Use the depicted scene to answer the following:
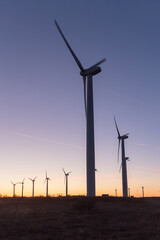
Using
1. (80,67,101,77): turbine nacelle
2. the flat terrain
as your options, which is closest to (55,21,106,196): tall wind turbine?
(80,67,101,77): turbine nacelle

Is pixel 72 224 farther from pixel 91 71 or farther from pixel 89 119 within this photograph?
pixel 91 71

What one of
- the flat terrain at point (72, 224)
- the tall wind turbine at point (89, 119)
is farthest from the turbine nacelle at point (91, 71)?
the flat terrain at point (72, 224)

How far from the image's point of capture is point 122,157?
101 m

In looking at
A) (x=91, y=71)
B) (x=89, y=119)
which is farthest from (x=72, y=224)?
(x=91, y=71)

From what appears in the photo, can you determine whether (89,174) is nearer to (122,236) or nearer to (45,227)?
(45,227)

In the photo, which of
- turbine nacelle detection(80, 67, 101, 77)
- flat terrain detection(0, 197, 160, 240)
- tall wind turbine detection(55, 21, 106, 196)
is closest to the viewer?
flat terrain detection(0, 197, 160, 240)

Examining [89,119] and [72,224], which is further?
[89,119]

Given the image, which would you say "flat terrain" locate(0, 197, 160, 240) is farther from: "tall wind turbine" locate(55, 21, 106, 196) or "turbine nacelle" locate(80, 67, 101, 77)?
"turbine nacelle" locate(80, 67, 101, 77)

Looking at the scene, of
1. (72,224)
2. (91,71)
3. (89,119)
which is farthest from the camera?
(91,71)

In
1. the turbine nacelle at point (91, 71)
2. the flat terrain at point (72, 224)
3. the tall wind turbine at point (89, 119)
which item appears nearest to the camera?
the flat terrain at point (72, 224)

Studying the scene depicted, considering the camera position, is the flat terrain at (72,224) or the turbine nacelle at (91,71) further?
the turbine nacelle at (91,71)

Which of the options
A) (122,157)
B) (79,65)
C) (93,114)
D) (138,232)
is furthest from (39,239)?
(122,157)

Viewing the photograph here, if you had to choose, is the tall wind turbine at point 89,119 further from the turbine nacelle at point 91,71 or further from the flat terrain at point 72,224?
the flat terrain at point 72,224

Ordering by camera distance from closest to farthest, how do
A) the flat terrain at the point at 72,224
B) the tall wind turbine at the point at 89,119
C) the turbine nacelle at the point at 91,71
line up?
the flat terrain at the point at 72,224 < the tall wind turbine at the point at 89,119 < the turbine nacelle at the point at 91,71
